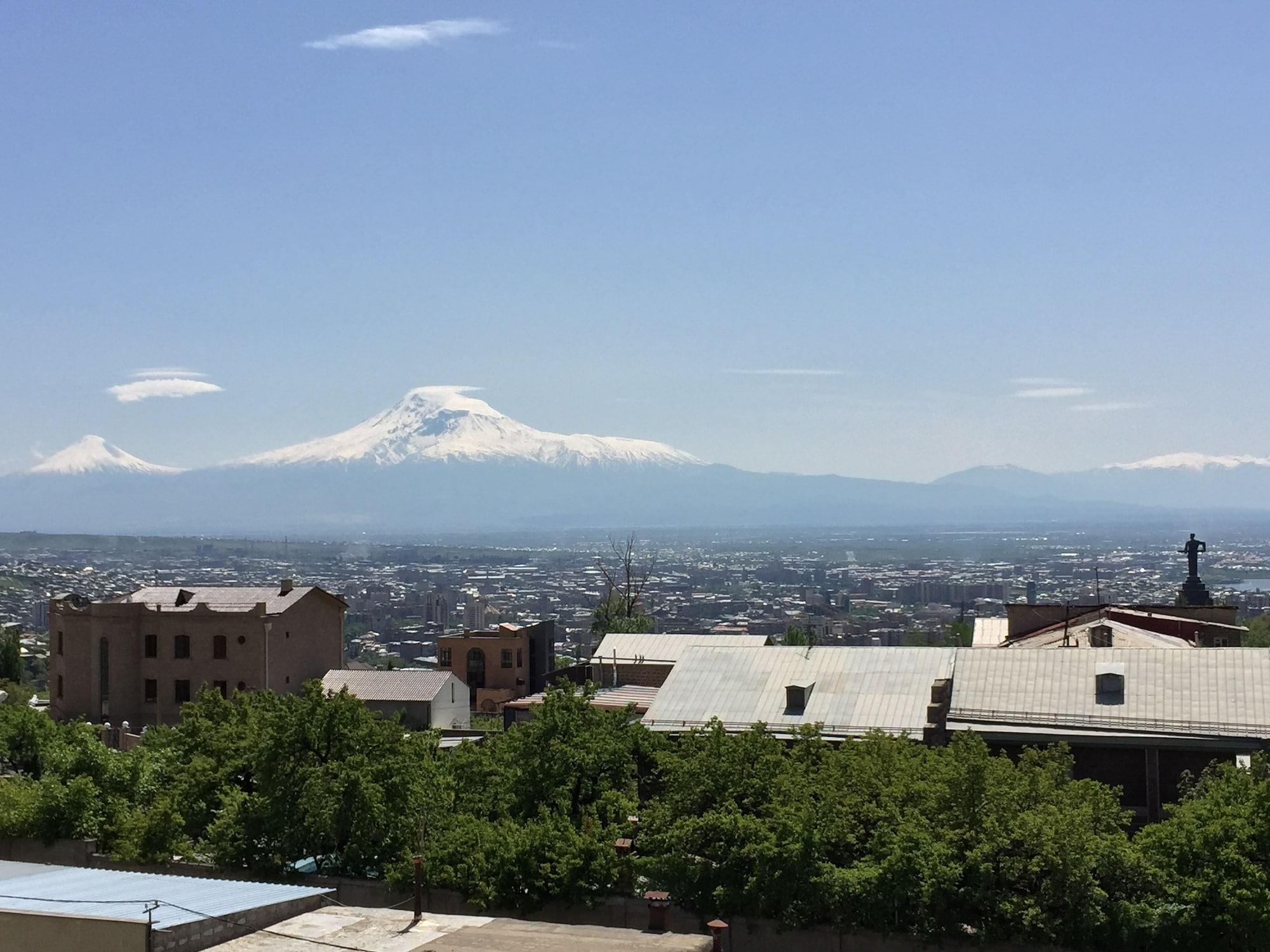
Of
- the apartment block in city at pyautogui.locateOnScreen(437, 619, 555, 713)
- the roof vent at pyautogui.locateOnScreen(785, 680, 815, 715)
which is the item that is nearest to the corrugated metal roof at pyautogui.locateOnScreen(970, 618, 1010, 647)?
the roof vent at pyautogui.locateOnScreen(785, 680, 815, 715)

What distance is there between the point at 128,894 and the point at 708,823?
38.9ft

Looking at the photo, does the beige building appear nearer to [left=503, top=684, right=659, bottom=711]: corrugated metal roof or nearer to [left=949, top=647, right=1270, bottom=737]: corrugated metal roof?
[left=503, top=684, right=659, bottom=711]: corrugated metal roof

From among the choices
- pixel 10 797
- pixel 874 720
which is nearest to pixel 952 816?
pixel 874 720

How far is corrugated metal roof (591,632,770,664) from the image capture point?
65.3 m

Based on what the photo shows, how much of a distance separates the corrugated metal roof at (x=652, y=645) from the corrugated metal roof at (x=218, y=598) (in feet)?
65.2

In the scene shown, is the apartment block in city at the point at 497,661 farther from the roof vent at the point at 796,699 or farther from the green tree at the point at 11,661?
the roof vent at the point at 796,699

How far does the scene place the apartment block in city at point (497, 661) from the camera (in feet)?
309

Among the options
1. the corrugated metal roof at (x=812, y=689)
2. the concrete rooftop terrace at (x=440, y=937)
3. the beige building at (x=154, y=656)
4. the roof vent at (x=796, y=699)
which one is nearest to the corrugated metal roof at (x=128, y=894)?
the concrete rooftop terrace at (x=440, y=937)

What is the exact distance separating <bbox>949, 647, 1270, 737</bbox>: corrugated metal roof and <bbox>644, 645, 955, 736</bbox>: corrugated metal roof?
147cm

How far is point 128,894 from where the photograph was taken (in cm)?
2644

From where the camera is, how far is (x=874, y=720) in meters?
42.1

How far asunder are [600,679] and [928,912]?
122ft

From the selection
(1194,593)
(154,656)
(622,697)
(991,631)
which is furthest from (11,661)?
(1194,593)

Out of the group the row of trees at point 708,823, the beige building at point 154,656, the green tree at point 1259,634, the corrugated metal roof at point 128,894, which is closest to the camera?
the corrugated metal roof at point 128,894
